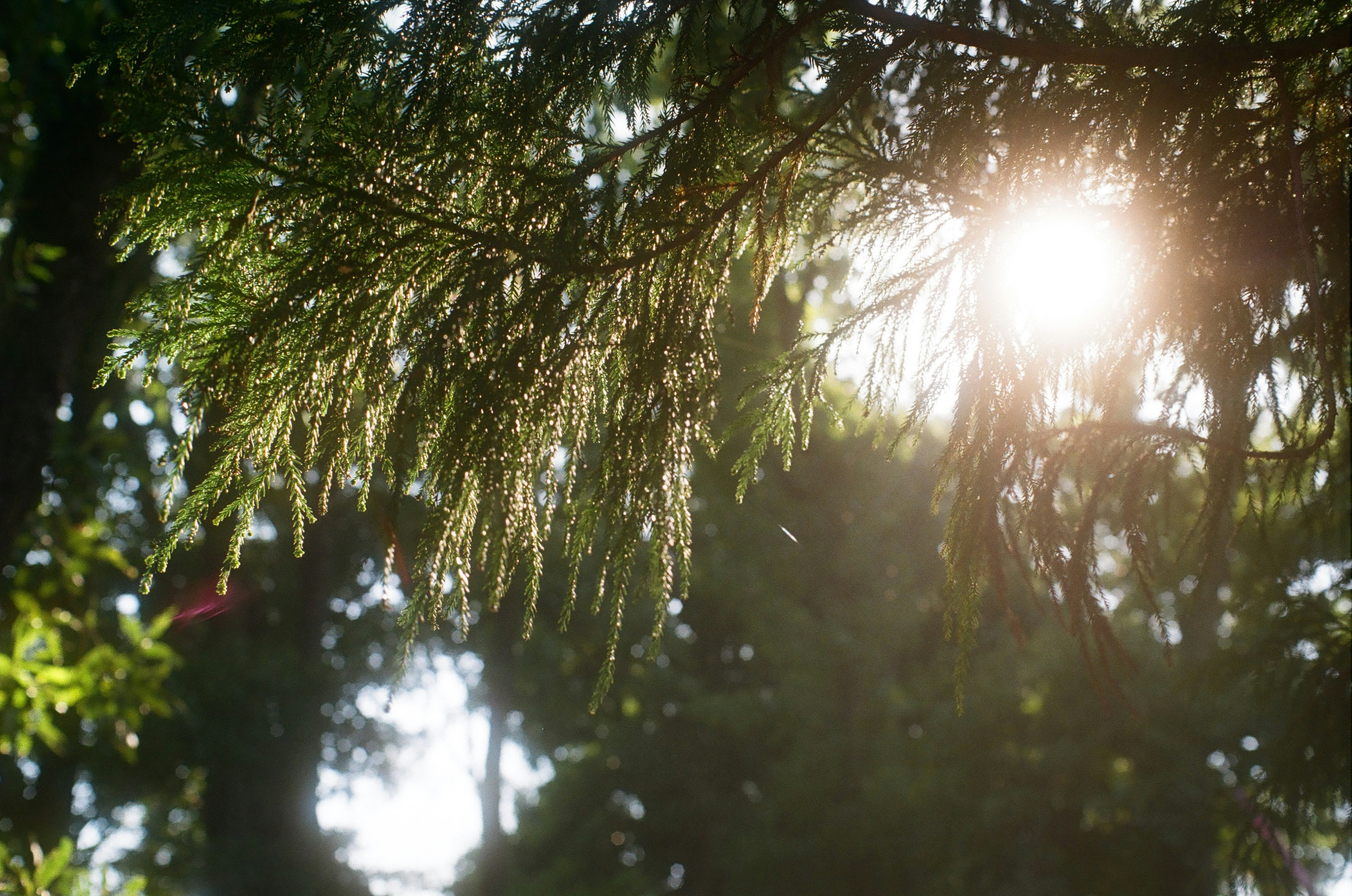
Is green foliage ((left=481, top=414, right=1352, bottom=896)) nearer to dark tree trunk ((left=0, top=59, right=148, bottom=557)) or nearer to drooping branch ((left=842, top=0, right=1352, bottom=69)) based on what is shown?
drooping branch ((left=842, top=0, right=1352, bottom=69))

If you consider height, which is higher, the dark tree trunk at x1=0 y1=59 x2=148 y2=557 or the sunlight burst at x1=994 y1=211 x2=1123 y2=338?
the dark tree trunk at x1=0 y1=59 x2=148 y2=557

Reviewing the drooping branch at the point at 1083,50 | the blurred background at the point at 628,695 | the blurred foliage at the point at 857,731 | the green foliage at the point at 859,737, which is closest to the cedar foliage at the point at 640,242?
the drooping branch at the point at 1083,50

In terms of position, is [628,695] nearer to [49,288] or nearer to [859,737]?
[859,737]

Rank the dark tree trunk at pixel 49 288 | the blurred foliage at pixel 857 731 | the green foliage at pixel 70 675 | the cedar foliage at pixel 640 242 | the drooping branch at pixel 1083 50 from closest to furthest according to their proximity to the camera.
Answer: the cedar foliage at pixel 640 242, the drooping branch at pixel 1083 50, the dark tree trunk at pixel 49 288, the green foliage at pixel 70 675, the blurred foliage at pixel 857 731

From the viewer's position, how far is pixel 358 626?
1759cm

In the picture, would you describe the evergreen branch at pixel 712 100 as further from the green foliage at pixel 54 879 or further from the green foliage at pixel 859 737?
the green foliage at pixel 859 737

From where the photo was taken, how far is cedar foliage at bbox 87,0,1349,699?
182 centimetres

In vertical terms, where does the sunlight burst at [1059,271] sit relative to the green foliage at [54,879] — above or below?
above

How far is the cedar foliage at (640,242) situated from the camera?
71.7 inches

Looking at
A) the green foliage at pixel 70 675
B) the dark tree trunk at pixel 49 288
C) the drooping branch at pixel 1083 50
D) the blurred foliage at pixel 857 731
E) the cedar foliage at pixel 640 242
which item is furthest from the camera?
the blurred foliage at pixel 857 731

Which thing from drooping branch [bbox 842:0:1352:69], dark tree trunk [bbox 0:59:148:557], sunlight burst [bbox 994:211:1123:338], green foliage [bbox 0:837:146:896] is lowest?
green foliage [bbox 0:837:146:896]

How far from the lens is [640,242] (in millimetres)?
2053

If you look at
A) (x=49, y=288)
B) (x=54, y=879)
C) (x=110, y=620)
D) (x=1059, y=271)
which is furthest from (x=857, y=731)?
(x=1059, y=271)

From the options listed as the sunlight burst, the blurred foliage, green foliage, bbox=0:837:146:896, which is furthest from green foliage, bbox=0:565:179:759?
the blurred foliage
